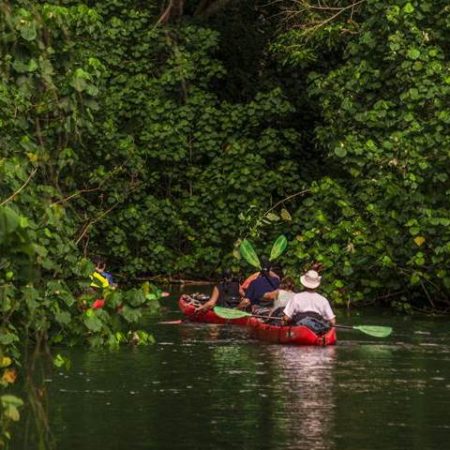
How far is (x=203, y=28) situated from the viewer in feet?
129

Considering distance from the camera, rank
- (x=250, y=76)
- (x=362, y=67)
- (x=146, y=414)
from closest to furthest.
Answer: (x=146, y=414) < (x=362, y=67) < (x=250, y=76)

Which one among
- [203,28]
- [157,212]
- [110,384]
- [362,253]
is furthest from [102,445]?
[203,28]

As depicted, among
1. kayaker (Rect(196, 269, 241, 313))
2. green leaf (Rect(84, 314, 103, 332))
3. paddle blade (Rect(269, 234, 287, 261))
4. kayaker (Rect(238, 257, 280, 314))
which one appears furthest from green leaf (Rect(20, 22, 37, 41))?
paddle blade (Rect(269, 234, 287, 261))

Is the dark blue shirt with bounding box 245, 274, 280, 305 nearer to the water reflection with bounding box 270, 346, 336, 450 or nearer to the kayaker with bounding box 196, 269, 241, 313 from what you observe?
the kayaker with bounding box 196, 269, 241, 313

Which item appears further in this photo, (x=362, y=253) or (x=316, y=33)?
(x=316, y=33)

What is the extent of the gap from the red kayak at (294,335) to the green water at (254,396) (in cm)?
21

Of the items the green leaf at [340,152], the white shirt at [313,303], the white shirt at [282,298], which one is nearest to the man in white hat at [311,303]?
the white shirt at [313,303]

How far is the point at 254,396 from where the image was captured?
17156mm

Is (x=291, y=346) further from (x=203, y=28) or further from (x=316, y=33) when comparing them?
(x=203, y=28)

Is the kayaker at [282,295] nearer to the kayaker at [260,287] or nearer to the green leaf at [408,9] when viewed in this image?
the kayaker at [260,287]

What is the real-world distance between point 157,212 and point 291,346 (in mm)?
15074

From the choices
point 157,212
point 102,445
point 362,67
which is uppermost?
point 362,67

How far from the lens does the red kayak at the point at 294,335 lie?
73.7 ft

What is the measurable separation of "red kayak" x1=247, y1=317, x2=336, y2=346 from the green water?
0.68 feet
